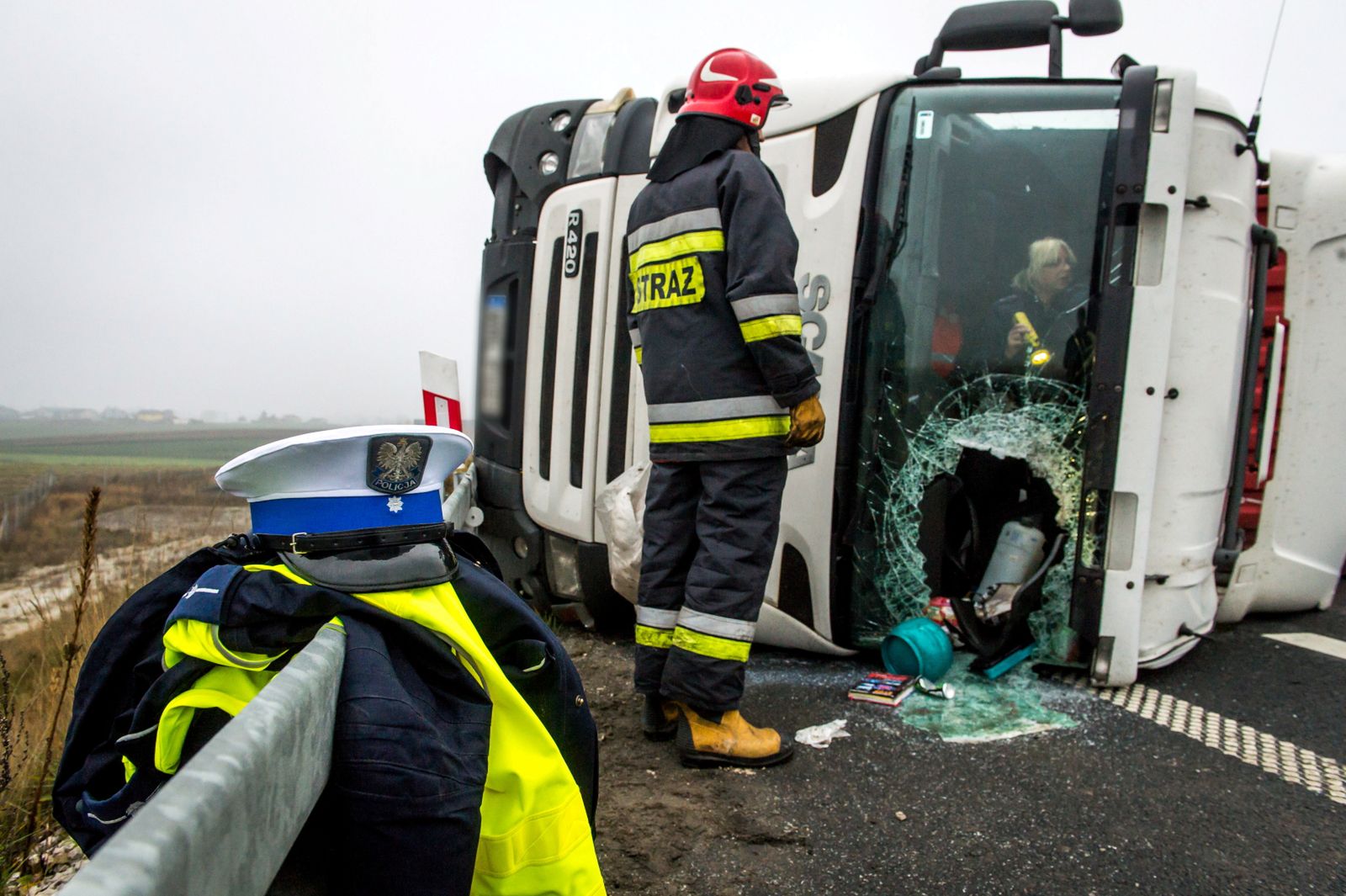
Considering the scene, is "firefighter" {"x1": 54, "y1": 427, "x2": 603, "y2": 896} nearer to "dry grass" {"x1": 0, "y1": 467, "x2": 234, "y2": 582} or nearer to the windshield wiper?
"dry grass" {"x1": 0, "y1": 467, "x2": 234, "y2": 582}

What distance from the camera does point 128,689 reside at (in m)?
1.06

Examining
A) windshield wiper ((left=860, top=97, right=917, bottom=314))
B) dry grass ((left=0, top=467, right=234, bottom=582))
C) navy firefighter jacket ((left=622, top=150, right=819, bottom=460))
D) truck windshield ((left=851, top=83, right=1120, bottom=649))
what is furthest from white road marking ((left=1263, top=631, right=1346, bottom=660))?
dry grass ((left=0, top=467, right=234, bottom=582))

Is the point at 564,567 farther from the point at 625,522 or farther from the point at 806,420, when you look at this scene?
the point at 806,420

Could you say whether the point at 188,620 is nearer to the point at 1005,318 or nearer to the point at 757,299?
the point at 757,299

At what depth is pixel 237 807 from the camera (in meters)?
0.60

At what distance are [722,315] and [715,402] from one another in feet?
0.72

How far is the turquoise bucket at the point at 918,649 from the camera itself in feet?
9.10

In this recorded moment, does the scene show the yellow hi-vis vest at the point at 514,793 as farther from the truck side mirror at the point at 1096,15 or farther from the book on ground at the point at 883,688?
the truck side mirror at the point at 1096,15

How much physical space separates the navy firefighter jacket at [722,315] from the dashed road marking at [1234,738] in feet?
4.26

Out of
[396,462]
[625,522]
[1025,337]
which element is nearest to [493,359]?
[625,522]

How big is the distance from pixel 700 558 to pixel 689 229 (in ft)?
2.72

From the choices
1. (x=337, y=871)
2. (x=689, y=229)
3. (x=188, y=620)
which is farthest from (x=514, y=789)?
(x=689, y=229)

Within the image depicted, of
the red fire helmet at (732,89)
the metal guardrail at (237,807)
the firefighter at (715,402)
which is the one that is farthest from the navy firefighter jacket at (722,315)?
the metal guardrail at (237,807)

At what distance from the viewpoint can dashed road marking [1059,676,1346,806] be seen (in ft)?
7.39
